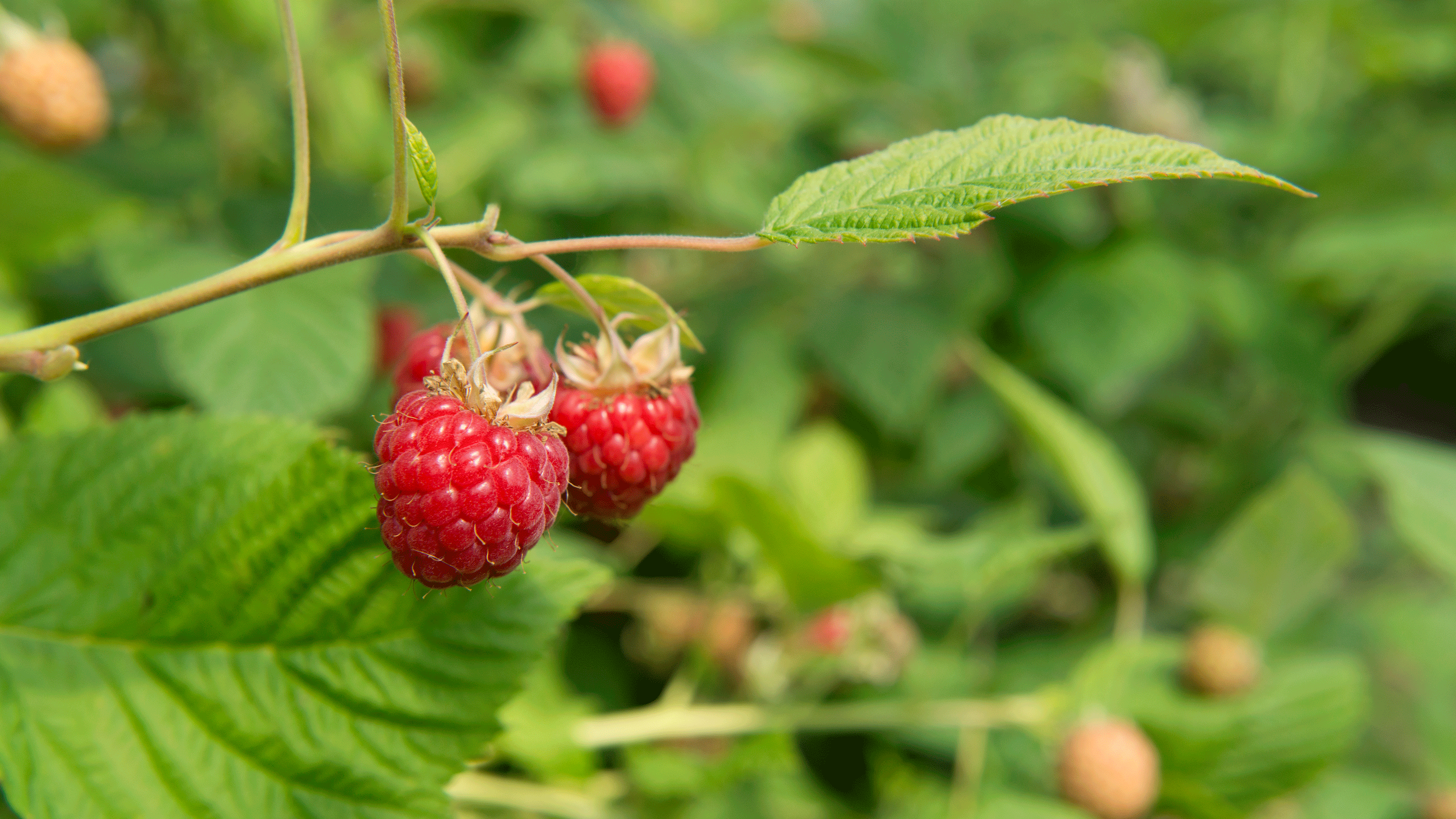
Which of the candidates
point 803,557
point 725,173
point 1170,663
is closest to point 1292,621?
point 1170,663

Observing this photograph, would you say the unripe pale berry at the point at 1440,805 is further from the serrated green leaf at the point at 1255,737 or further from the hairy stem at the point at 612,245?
the hairy stem at the point at 612,245

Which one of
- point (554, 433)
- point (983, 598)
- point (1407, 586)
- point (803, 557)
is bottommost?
point (1407, 586)

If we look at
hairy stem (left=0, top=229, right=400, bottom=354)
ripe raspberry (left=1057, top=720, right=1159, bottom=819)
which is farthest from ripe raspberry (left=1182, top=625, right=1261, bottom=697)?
hairy stem (left=0, top=229, right=400, bottom=354)

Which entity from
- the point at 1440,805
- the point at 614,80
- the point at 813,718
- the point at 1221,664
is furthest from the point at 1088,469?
the point at 614,80

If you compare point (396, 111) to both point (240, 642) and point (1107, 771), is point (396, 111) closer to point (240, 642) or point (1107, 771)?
point (240, 642)

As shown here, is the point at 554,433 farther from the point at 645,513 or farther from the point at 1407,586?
the point at 1407,586
